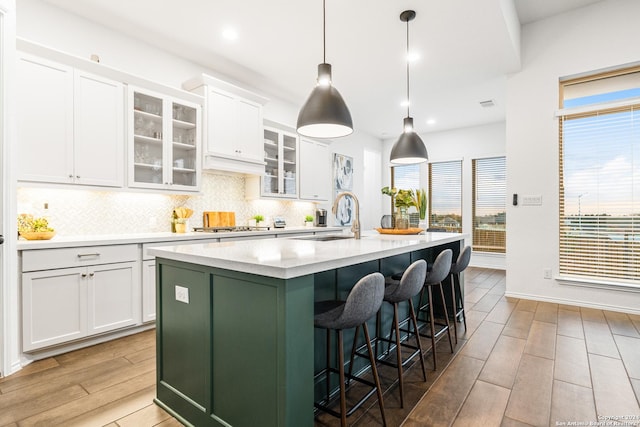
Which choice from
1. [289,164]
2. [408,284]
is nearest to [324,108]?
[408,284]

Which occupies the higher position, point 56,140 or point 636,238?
point 56,140

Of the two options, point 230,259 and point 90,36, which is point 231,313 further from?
point 90,36

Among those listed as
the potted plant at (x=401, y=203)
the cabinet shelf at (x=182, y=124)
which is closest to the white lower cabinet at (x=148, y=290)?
the cabinet shelf at (x=182, y=124)

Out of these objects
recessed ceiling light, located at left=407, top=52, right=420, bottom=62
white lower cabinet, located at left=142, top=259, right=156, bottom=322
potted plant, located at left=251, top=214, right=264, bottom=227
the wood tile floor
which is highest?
recessed ceiling light, located at left=407, top=52, right=420, bottom=62

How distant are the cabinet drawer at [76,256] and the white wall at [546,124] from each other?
459 centimetres

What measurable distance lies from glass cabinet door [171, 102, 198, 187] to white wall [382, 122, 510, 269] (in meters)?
5.56

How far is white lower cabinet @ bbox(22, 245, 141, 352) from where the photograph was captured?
2.48 metres

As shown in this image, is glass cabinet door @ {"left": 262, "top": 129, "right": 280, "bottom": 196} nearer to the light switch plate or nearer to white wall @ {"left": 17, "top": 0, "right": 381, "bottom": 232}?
white wall @ {"left": 17, "top": 0, "right": 381, "bottom": 232}

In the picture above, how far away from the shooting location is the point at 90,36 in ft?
11.0

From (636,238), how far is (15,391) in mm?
5780

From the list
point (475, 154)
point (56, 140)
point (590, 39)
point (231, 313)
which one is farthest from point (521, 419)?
point (475, 154)

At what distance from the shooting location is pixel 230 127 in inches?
168

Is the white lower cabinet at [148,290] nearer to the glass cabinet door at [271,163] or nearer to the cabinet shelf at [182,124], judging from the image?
the cabinet shelf at [182,124]

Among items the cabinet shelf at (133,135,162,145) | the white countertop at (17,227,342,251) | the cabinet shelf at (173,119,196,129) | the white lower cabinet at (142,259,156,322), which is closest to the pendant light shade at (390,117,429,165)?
the white countertop at (17,227,342,251)
